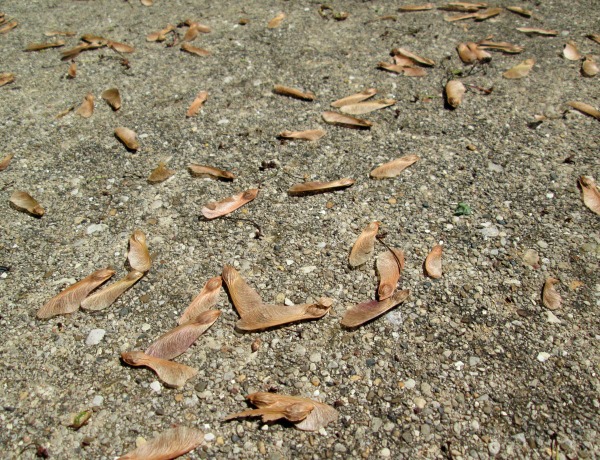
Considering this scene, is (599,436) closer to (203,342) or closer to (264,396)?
(264,396)

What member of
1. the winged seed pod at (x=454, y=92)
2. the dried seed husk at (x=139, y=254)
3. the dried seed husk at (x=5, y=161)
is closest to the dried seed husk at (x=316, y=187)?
the dried seed husk at (x=139, y=254)

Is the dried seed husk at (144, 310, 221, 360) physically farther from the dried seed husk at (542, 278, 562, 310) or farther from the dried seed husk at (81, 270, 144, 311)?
the dried seed husk at (542, 278, 562, 310)

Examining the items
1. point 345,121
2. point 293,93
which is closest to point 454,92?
point 345,121

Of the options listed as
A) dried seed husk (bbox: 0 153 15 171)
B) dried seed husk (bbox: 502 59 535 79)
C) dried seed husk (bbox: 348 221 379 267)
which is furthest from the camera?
dried seed husk (bbox: 502 59 535 79)

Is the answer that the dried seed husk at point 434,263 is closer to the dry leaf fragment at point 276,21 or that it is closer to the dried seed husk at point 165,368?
the dried seed husk at point 165,368

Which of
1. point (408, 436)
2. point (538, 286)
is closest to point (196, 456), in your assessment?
point (408, 436)

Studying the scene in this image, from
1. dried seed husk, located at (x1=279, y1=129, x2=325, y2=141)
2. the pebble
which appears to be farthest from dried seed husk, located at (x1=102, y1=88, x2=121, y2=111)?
the pebble

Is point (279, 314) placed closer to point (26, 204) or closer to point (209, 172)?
point (209, 172)
